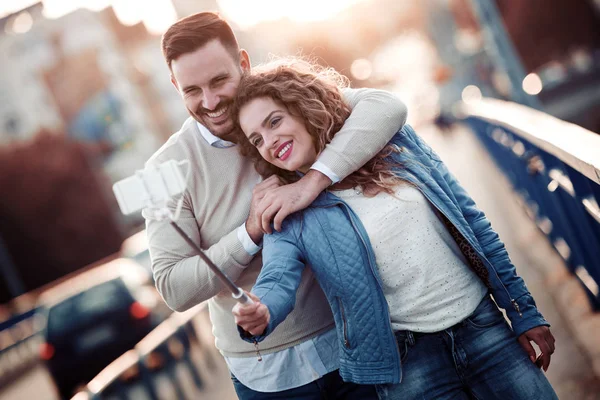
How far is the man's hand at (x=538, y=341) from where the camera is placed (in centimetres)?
267

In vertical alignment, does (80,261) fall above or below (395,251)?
below

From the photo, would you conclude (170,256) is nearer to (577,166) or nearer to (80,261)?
(577,166)

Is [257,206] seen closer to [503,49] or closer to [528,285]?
[528,285]

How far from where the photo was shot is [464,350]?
2551 mm

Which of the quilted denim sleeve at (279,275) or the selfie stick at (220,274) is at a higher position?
the selfie stick at (220,274)

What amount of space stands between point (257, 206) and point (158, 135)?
2385 inches

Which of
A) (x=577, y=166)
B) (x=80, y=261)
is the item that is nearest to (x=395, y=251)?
(x=577, y=166)

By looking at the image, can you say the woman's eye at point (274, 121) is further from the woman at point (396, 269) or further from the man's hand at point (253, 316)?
the man's hand at point (253, 316)

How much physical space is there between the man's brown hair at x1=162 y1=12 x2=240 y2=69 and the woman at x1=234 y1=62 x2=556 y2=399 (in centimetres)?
28

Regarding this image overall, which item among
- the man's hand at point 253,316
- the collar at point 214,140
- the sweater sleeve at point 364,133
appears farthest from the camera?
the collar at point 214,140

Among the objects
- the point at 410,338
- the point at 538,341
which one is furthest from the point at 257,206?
the point at 538,341

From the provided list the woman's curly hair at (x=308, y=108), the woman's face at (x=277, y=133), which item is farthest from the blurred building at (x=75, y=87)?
the woman's face at (x=277, y=133)

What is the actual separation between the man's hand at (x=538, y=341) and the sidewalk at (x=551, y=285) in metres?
1.61

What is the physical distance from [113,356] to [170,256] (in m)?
6.82
